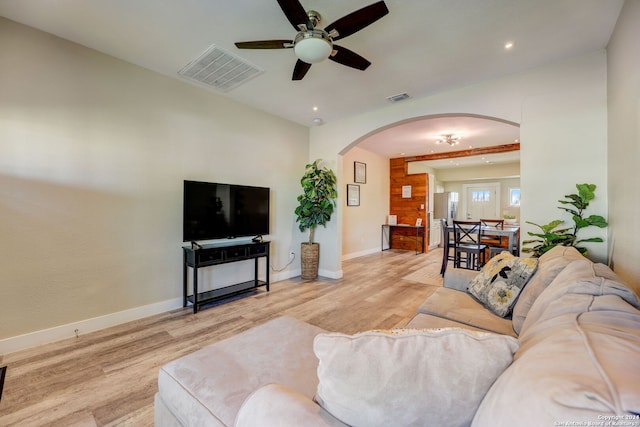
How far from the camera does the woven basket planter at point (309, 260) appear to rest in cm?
448

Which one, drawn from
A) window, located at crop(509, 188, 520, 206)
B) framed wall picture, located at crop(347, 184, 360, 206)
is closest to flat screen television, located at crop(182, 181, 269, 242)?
framed wall picture, located at crop(347, 184, 360, 206)

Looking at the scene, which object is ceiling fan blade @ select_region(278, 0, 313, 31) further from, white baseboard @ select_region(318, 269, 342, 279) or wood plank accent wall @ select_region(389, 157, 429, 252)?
wood plank accent wall @ select_region(389, 157, 429, 252)

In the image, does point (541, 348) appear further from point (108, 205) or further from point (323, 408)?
point (108, 205)

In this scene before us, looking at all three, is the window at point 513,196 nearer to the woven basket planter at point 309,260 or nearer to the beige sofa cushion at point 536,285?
the woven basket planter at point 309,260

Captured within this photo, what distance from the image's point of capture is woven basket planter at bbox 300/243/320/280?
4477mm

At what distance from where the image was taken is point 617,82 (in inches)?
86.8

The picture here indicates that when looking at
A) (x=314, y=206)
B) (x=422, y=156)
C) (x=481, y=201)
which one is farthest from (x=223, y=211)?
(x=481, y=201)

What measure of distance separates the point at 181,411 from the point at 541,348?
4.16 feet

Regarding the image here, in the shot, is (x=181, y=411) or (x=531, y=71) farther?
(x=531, y=71)

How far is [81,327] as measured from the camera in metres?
2.54

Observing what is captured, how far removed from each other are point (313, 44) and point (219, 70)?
4.72 ft

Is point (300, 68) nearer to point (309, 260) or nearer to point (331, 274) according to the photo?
point (309, 260)

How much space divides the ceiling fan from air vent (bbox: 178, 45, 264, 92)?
2.34ft

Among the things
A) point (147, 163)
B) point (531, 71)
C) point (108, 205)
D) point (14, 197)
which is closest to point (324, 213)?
point (147, 163)
